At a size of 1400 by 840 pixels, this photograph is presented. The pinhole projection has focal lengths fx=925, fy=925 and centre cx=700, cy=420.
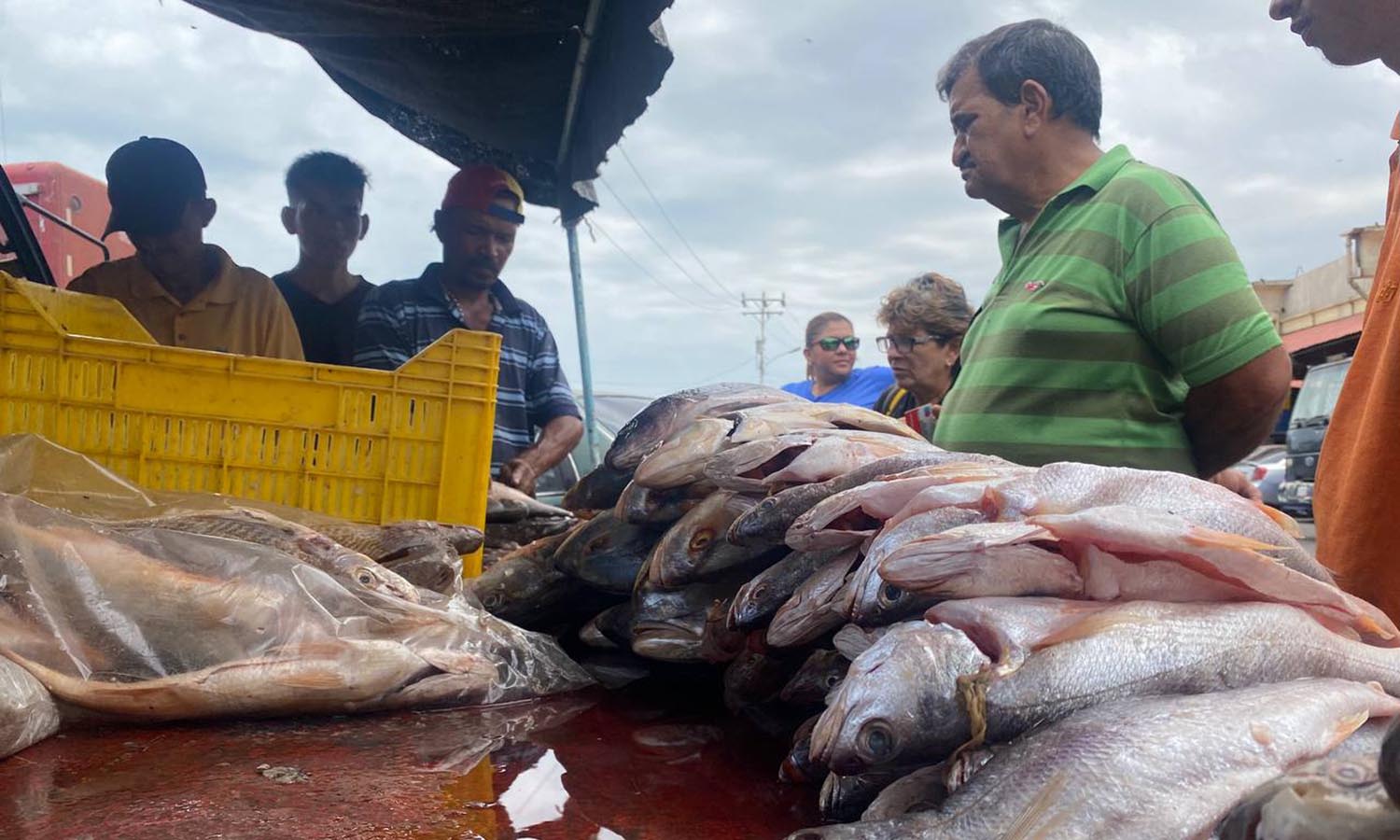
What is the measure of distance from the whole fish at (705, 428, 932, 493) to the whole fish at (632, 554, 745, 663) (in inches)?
8.9

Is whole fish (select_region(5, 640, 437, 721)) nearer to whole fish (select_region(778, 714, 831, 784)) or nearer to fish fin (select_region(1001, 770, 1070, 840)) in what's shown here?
whole fish (select_region(778, 714, 831, 784))

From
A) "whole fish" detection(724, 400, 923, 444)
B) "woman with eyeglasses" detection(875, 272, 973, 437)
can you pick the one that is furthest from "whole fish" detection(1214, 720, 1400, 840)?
"woman with eyeglasses" detection(875, 272, 973, 437)

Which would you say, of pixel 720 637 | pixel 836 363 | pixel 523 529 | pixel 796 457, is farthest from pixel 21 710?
pixel 836 363

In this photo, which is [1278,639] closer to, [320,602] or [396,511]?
[320,602]

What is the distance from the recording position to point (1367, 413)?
225 centimetres

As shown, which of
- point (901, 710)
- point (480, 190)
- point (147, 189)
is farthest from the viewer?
point (480, 190)

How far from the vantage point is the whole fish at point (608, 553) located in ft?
7.59

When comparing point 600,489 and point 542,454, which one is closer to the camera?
point 600,489

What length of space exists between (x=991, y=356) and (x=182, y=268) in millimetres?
3551

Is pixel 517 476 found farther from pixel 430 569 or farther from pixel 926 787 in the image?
pixel 926 787

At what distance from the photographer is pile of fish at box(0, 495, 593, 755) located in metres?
1.77

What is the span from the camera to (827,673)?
1.54m

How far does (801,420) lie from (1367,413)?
4.53 ft

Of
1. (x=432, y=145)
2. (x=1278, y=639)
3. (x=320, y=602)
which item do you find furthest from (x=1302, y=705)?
(x=432, y=145)
